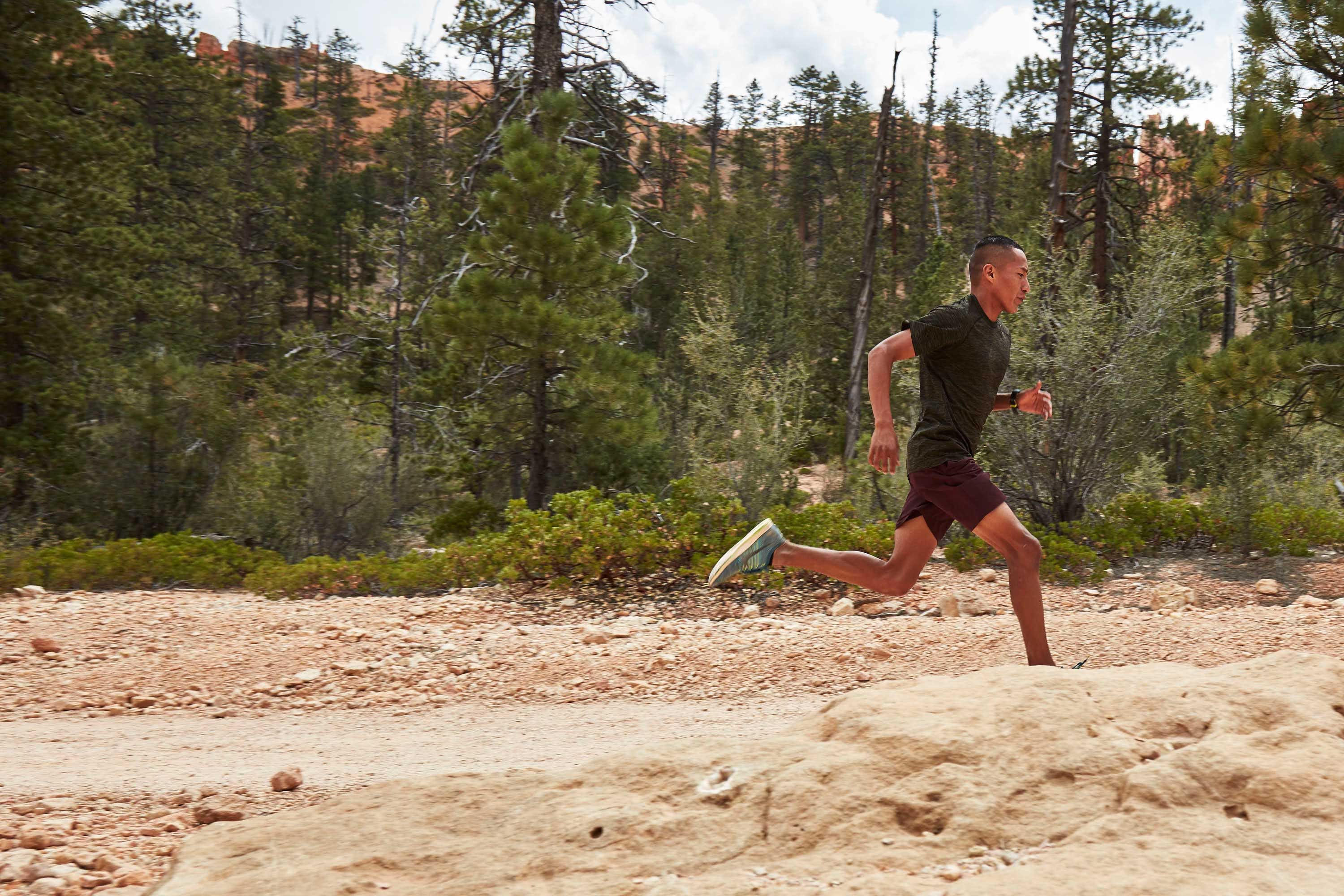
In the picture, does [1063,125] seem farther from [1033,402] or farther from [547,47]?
[1033,402]

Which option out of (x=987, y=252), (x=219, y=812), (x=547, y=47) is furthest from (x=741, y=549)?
(x=547, y=47)

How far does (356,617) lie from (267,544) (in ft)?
17.3

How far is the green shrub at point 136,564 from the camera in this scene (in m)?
7.70

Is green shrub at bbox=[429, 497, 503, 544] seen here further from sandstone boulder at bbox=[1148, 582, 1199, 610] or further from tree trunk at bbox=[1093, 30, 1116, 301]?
tree trunk at bbox=[1093, 30, 1116, 301]

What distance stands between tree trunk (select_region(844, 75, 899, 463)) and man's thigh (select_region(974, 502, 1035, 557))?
15.0 metres

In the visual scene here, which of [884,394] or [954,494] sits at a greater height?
[884,394]

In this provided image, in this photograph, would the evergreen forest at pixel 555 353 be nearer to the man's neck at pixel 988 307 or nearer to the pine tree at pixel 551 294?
the pine tree at pixel 551 294

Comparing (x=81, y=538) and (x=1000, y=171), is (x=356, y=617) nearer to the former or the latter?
(x=81, y=538)

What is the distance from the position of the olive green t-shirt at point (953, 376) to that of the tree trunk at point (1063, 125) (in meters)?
10.4

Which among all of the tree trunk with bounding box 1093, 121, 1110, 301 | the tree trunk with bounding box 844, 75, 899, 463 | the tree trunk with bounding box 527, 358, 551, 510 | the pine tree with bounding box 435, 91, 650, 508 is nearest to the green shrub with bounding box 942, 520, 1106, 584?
the pine tree with bounding box 435, 91, 650, 508

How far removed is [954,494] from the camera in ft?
12.0

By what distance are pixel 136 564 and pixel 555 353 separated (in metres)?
4.54

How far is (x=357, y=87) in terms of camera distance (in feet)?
214

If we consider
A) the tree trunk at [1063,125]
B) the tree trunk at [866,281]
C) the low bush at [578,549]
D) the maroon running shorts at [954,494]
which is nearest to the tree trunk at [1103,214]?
the tree trunk at [1063,125]
